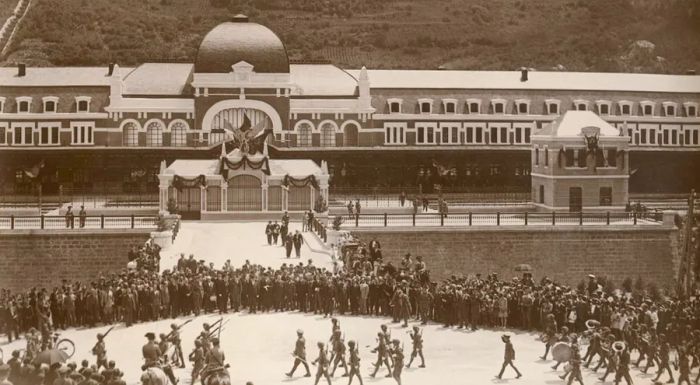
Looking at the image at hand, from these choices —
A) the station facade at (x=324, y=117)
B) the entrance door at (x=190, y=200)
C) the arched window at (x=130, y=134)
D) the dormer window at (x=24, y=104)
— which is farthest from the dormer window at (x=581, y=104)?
the dormer window at (x=24, y=104)

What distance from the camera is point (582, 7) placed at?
2589 inches

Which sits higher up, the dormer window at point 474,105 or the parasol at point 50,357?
the dormer window at point 474,105

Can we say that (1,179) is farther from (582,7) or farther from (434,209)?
(582,7)

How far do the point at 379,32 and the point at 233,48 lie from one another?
18096 mm

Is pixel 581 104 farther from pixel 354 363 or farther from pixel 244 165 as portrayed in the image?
pixel 354 363

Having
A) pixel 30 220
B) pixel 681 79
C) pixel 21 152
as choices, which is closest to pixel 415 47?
pixel 681 79

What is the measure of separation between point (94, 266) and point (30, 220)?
456cm

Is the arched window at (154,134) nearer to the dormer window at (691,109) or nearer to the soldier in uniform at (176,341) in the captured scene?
the dormer window at (691,109)

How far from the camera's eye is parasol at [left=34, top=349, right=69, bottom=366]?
2117 centimetres

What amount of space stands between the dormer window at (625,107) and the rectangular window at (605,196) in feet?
53.2

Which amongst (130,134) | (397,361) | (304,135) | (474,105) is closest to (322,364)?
(397,361)

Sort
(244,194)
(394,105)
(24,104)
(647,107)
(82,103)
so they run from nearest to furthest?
(244,194) < (24,104) < (82,103) < (647,107) < (394,105)

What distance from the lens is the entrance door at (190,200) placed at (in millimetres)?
50594

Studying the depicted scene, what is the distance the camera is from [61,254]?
43875mm
